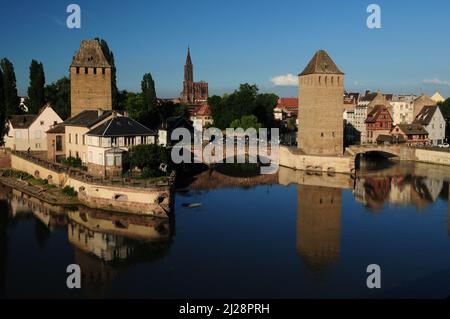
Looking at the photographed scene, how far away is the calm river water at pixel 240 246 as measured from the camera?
17078mm

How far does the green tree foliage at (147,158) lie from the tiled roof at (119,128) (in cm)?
170

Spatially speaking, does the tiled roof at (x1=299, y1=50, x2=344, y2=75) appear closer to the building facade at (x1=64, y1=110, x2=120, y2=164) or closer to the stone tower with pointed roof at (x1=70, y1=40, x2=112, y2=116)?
the stone tower with pointed roof at (x1=70, y1=40, x2=112, y2=116)

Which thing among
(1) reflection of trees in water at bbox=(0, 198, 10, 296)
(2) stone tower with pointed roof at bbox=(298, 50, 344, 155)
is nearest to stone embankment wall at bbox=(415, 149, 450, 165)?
(2) stone tower with pointed roof at bbox=(298, 50, 344, 155)

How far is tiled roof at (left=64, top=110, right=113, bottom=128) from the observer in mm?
33275

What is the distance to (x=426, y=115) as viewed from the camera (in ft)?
183

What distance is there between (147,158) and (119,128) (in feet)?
10.5

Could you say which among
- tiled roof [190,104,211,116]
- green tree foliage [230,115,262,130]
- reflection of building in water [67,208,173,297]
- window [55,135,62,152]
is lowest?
reflection of building in water [67,208,173,297]

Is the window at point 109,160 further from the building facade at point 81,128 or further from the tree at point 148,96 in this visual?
the tree at point 148,96

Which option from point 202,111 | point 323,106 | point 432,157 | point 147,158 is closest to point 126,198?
point 147,158

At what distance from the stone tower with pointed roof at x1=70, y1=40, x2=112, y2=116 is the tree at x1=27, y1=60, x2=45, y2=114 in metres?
8.31

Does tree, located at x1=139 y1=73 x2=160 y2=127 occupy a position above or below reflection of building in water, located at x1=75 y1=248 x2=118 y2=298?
above
